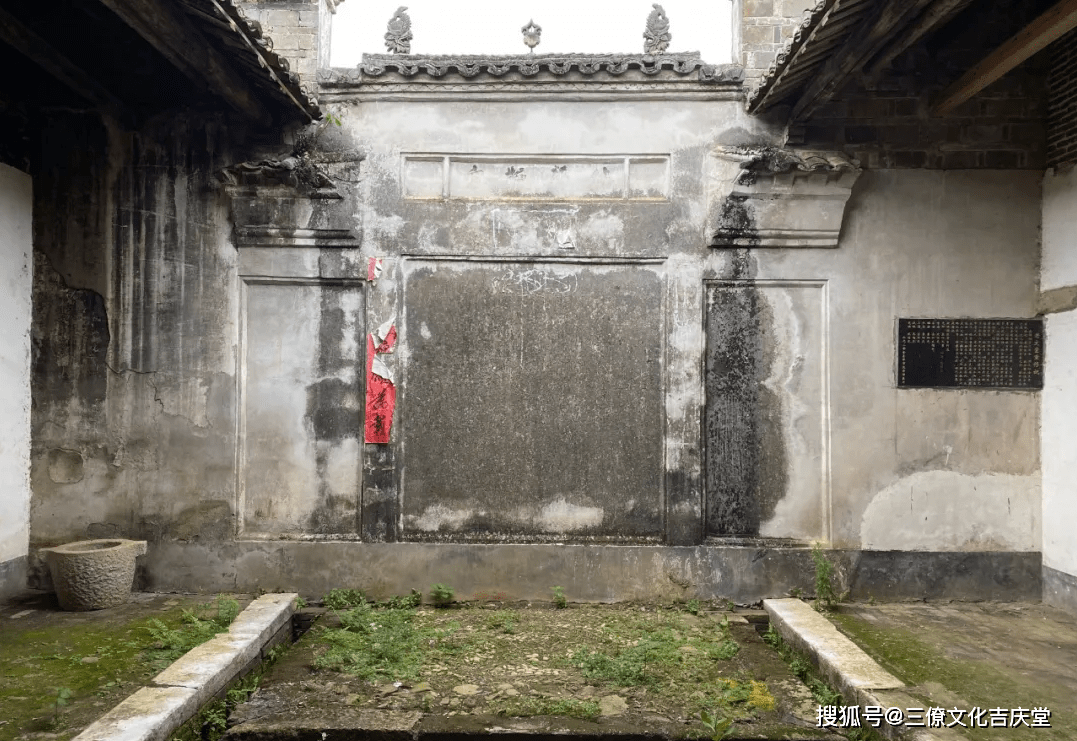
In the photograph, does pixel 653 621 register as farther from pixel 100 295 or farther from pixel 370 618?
pixel 100 295

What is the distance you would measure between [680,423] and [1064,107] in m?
4.06

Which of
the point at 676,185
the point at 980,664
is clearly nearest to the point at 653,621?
the point at 980,664

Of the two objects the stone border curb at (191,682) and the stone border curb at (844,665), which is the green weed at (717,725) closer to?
the stone border curb at (844,665)

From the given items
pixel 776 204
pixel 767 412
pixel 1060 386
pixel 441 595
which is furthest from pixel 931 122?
pixel 441 595

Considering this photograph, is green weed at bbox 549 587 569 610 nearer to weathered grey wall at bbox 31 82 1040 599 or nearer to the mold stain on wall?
weathered grey wall at bbox 31 82 1040 599

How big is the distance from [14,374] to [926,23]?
287 inches

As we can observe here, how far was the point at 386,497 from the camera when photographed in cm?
604

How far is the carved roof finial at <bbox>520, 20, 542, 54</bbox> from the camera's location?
20.3ft

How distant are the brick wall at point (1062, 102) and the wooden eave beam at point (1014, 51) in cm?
85

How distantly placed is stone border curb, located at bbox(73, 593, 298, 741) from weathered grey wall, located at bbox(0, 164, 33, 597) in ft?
7.08

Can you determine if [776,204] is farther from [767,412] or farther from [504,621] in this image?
[504,621]

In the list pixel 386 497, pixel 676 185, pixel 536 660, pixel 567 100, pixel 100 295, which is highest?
pixel 567 100

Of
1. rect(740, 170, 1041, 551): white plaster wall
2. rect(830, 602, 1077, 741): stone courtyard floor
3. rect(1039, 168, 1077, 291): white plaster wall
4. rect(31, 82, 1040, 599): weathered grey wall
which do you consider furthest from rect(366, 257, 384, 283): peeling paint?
rect(1039, 168, 1077, 291): white plaster wall

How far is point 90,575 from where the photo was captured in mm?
5398
